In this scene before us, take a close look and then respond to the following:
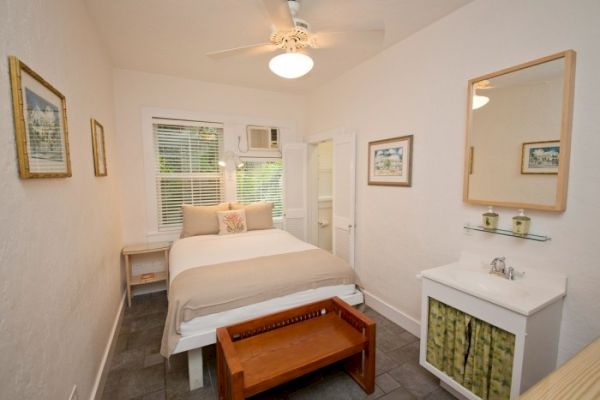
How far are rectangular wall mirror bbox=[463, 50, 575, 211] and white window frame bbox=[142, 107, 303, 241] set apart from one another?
105 inches

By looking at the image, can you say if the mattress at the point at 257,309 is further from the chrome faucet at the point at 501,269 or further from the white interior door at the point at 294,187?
the white interior door at the point at 294,187

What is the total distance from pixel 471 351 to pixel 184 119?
362 cm

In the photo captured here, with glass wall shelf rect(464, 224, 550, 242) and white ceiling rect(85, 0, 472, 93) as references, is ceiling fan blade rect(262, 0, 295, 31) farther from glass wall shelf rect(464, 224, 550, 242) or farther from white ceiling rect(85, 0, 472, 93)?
glass wall shelf rect(464, 224, 550, 242)

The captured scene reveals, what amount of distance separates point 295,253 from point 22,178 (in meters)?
1.86

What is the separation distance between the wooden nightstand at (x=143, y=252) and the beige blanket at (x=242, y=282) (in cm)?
121

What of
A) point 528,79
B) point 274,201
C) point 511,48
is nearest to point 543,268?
point 528,79

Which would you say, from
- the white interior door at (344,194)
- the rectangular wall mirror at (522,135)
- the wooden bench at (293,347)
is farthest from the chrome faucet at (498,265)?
the white interior door at (344,194)

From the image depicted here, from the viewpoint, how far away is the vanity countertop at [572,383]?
1.69 ft

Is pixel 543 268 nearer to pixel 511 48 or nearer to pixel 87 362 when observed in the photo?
pixel 511 48

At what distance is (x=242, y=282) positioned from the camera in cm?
187

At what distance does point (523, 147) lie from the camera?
5.26 feet

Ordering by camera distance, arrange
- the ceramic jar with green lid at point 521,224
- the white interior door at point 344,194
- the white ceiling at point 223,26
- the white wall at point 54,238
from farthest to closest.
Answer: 1. the white interior door at point 344,194
2. the white ceiling at point 223,26
3. the ceramic jar with green lid at point 521,224
4. the white wall at point 54,238

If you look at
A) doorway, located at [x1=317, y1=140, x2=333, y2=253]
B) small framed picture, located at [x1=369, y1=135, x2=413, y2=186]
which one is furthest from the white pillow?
small framed picture, located at [x1=369, y1=135, x2=413, y2=186]

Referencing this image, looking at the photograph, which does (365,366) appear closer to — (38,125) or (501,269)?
(501,269)
